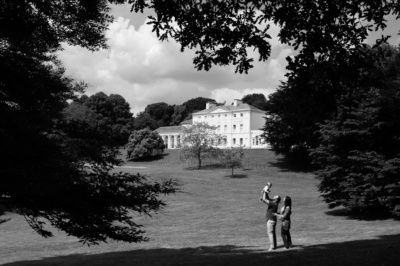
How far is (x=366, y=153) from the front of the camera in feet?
72.7

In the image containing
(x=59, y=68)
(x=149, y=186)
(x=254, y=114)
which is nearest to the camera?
(x=149, y=186)

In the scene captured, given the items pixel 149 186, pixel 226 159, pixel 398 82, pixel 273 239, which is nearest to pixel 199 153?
pixel 226 159

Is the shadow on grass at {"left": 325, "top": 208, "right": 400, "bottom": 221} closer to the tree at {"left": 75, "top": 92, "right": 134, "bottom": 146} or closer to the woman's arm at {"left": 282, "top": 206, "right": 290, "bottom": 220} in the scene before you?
the woman's arm at {"left": 282, "top": 206, "right": 290, "bottom": 220}

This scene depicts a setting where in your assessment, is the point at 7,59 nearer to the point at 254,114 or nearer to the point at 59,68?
the point at 59,68

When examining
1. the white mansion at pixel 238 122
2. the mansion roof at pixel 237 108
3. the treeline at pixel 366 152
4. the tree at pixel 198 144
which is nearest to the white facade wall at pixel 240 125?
the white mansion at pixel 238 122

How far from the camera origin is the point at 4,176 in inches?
250

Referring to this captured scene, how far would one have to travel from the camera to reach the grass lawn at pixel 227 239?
1127 cm

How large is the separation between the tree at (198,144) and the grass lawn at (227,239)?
19926mm

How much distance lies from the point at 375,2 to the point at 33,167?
6.70m

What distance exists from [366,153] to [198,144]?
139 ft

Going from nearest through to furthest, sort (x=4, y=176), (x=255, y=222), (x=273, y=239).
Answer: (x=4, y=176), (x=273, y=239), (x=255, y=222)

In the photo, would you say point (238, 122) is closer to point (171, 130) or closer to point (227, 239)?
point (171, 130)

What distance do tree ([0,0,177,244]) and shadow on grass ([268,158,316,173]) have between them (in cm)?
4790

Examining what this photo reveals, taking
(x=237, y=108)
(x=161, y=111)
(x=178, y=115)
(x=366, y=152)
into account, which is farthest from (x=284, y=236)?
(x=161, y=111)
